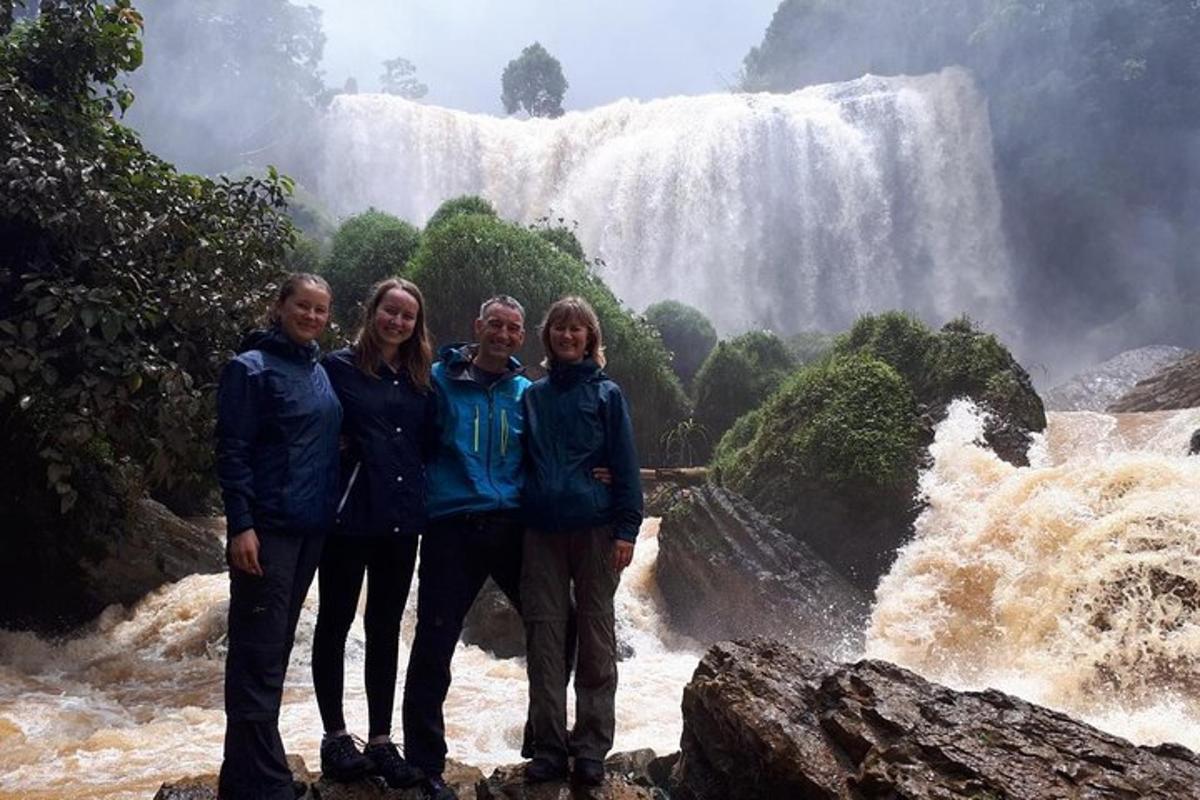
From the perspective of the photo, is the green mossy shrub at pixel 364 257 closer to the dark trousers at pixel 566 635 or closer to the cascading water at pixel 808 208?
the cascading water at pixel 808 208

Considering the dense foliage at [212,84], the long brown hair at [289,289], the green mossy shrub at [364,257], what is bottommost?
the long brown hair at [289,289]

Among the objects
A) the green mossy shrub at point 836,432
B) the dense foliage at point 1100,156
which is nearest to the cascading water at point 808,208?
the dense foliage at point 1100,156

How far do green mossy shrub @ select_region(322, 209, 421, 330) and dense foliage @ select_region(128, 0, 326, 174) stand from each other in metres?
21.4

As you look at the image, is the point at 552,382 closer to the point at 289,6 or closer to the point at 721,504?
the point at 721,504

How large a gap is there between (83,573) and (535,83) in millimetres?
45351

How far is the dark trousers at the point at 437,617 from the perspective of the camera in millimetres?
3061

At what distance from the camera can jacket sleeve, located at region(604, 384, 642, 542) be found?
3.21 meters

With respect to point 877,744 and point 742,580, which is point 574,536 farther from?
point 742,580

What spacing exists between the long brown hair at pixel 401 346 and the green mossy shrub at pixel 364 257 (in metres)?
14.9

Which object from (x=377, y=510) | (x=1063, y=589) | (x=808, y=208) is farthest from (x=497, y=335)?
(x=808, y=208)

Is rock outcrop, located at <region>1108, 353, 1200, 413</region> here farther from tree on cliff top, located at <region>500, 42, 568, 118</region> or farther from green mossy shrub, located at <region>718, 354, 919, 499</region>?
tree on cliff top, located at <region>500, 42, 568, 118</region>

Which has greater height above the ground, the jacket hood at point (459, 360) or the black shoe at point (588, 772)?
the jacket hood at point (459, 360)

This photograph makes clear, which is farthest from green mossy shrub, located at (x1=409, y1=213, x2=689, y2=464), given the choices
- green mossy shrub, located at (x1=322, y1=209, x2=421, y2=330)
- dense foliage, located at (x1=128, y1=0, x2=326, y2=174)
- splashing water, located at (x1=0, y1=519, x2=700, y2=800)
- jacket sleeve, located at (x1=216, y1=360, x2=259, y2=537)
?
dense foliage, located at (x1=128, y1=0, x2=326, y2=174)

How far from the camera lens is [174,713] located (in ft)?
20.1
